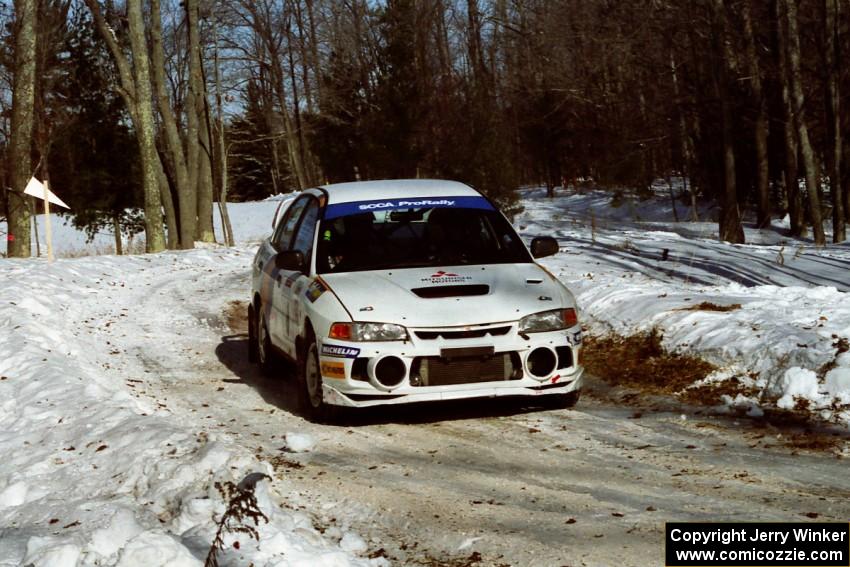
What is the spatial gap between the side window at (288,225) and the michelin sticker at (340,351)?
239 centimetres

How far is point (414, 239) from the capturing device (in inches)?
319

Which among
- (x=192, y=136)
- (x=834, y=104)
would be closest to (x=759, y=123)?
(x=834, y=104)

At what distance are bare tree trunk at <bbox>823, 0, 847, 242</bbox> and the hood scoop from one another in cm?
2412

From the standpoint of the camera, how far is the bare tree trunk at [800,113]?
26.8 metres

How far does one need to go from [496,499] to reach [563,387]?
2069 mm

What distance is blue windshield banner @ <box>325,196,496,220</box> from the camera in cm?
830

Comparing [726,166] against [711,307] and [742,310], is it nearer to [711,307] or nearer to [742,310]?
[711,307]

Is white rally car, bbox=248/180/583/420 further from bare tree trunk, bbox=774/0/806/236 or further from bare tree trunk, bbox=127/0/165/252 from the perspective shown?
bare tree trunk, bbox=774/0/806/236

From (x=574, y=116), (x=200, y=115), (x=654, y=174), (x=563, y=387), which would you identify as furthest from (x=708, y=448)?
(x=574, y=116)

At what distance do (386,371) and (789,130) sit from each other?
83.8 ft

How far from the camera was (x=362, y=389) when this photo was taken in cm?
686

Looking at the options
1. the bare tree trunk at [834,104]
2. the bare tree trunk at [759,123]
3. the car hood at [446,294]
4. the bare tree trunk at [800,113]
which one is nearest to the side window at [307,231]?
the car hood at [446,294]

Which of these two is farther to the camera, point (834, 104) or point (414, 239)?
point (834, 104)

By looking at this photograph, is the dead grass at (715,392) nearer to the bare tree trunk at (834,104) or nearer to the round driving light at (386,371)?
the round driving light at (386,371)
